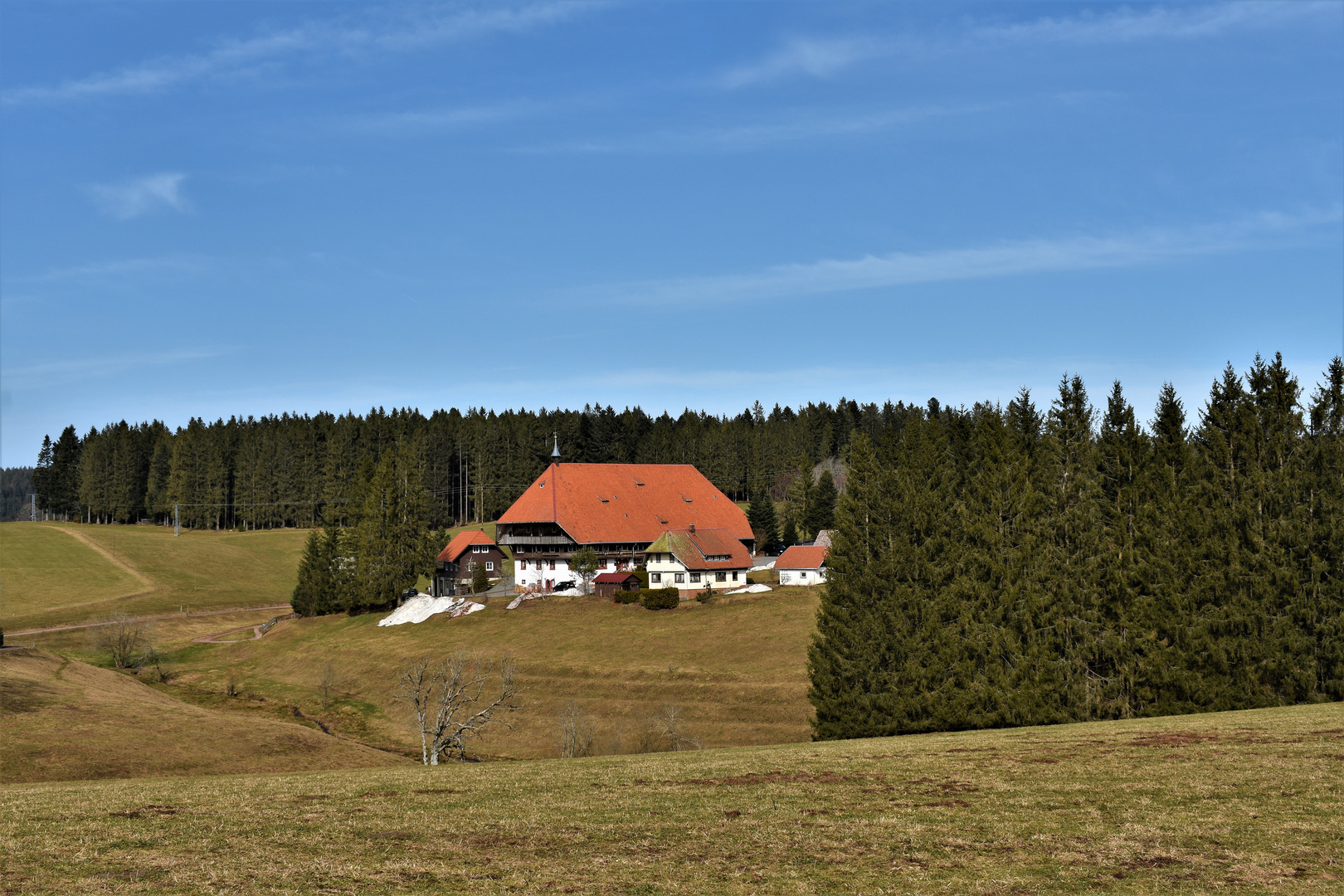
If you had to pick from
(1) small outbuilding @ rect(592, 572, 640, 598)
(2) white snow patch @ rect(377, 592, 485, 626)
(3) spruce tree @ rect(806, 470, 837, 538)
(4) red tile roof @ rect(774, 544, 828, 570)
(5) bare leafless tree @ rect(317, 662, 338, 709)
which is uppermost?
(3) spruce tree @ rect(806, 470, 837, 538)

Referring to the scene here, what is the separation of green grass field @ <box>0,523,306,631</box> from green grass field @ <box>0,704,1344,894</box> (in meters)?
86.4

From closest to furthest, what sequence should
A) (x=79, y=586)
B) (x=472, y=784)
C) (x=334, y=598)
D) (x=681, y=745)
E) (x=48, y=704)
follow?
(x=472, y=784) < (x=48, y=704) < (x=681, y=745) < (x=334, y=598) < (x=79, y=586)

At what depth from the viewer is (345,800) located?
19.9 meters

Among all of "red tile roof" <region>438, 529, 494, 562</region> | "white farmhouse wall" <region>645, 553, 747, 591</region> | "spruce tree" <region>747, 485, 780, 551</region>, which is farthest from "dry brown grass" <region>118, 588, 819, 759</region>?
"spruce tree" <region>747, 485, 780, 551</region>

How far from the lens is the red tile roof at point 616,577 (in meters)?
85.2

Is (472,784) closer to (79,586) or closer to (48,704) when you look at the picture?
(48,704)

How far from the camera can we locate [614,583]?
8512cm

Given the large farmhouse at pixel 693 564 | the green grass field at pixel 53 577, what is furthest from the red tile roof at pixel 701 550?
the green grass field at pixel 53 577

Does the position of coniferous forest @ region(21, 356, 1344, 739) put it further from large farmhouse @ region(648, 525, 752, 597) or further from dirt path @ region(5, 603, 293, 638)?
dirt path @ region(5, 603, 293, 638)

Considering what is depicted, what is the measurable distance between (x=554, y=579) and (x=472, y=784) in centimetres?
7454

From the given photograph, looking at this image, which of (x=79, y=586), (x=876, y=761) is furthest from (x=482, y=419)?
(x=876, y=761)

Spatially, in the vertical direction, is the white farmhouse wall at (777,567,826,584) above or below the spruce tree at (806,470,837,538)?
below

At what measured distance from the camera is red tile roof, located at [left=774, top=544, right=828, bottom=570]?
89125 millimetres

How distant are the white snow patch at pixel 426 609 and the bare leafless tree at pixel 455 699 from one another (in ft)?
48.5
